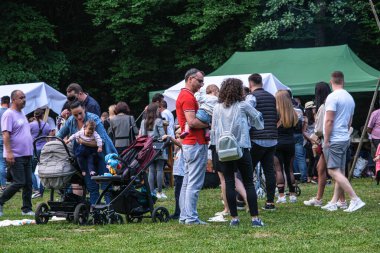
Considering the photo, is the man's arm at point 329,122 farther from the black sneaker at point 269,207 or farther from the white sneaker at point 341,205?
the black sneaker at point 269,207

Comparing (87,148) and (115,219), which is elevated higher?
(87,148)

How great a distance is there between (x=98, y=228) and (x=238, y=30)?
820 inches

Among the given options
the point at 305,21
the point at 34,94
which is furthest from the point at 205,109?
the point at 305,21

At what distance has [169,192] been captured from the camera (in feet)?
56.7

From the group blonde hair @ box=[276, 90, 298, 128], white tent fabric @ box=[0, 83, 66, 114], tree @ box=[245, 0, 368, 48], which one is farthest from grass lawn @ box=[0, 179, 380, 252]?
tree @ box=[245, 0, 368, 48]

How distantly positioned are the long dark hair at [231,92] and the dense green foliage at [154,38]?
60.7ft

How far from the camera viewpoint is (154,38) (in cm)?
3062

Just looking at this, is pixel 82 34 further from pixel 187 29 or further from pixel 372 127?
pixel 372 127

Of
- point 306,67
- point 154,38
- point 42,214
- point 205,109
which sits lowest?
point 42,214

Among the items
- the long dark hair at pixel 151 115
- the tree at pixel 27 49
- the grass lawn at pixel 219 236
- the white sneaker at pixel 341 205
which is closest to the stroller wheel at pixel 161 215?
the grass lawn at pixel 219 236

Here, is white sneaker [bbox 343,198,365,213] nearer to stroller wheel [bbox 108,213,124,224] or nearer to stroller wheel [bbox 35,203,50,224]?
stroller wheel [bbox 108,213,124,224]

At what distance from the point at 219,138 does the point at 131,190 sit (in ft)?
5.29

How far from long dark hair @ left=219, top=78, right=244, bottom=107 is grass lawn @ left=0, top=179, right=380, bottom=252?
143 centimetres

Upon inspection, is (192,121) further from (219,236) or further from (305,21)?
(305,21)
